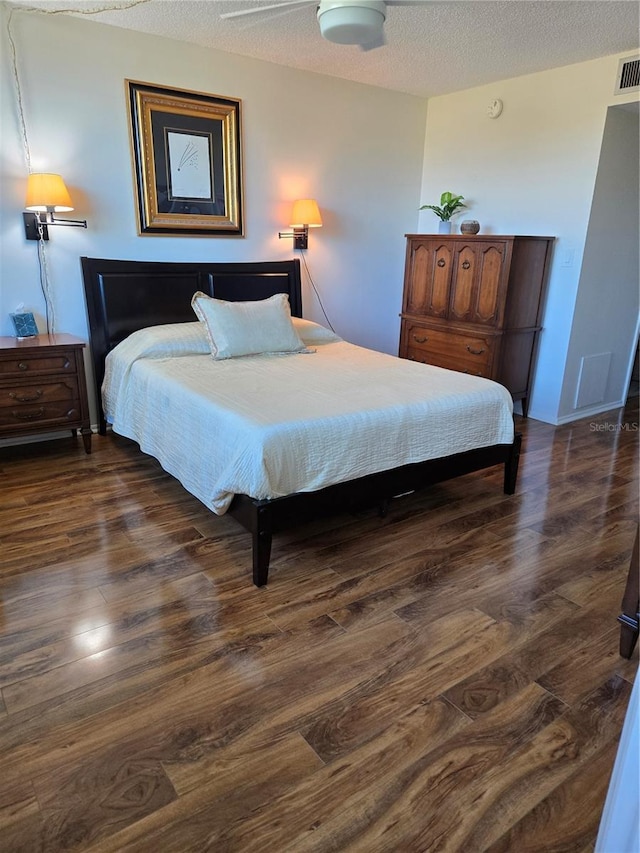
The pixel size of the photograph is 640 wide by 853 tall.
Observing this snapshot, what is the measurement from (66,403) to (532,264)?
3.39 meters

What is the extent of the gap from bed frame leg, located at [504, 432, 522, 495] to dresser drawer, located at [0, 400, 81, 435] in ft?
8.38

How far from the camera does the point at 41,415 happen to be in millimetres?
3260

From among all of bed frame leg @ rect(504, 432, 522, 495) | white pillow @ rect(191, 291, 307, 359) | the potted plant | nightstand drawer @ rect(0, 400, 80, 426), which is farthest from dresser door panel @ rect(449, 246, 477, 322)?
nightstand drawer @ rect(0, 400, 80, 426)

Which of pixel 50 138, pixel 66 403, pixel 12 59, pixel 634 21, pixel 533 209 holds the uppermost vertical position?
pixel 634 21

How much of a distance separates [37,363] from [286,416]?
1.76 m

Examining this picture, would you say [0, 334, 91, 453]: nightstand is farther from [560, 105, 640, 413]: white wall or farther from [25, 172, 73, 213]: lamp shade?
[560, 105, 640, 413]: white wall

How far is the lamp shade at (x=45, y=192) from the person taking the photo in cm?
310

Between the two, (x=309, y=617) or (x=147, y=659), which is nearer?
(x=147, y=659)

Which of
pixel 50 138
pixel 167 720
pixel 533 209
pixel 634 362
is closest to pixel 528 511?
pixel 167 720

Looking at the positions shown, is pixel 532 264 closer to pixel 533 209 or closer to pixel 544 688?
pixel 533 209

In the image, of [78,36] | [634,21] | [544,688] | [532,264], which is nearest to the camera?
[544,688]

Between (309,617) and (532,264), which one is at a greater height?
(532,264)

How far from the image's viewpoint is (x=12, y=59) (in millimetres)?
3064

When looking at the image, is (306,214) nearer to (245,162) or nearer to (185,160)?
(245,162)
